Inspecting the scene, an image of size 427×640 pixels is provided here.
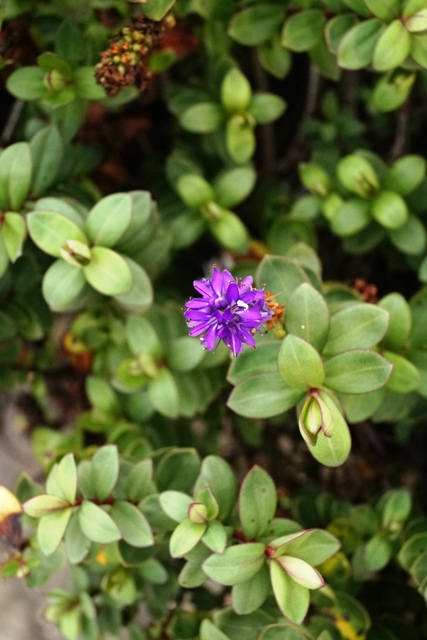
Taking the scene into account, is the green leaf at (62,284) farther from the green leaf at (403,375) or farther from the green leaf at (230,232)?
the green leaf at (403,375)

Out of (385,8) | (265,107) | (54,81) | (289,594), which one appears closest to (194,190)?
(265,107)

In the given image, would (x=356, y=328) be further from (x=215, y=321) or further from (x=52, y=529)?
(x=52, y=529)

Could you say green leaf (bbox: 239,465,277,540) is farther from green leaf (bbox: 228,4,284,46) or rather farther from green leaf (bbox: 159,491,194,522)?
green leaf (bbox: 228,4,284,46)

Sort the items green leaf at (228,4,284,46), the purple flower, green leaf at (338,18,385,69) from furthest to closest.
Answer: green leaf at (228,4,284,46) → green leaf at (338,18,385,69) → the purple flower

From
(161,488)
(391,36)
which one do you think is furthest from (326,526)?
(391,36)

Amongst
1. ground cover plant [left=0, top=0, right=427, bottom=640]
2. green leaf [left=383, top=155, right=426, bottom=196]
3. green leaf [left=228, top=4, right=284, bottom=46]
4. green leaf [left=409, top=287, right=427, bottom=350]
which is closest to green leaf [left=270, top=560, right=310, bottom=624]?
ground cover plant [left=0, top=0, right=427, bottom=640]

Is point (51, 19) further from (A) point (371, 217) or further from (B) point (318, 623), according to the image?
(B) point (318, 623)

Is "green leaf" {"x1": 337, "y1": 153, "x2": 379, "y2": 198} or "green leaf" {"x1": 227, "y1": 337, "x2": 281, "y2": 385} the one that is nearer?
"green leaf" {"x1": 227, "y1": 337, "x2": 281, "y2": 385}
